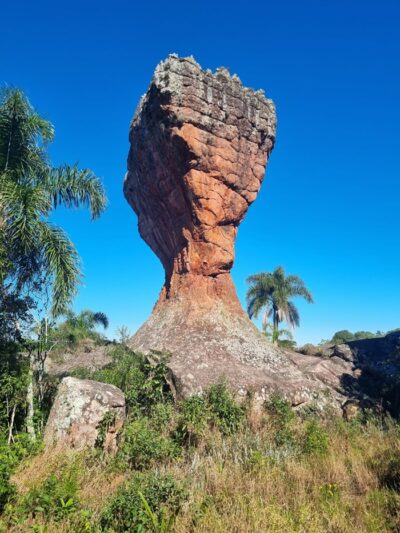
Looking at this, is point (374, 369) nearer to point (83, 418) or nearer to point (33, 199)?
point (83, 418)

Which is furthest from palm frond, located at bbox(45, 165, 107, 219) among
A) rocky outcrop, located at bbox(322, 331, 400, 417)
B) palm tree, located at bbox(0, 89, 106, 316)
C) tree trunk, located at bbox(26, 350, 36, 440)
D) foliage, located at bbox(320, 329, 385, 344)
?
foliage, located at bbox(320, 329, 385, 344)

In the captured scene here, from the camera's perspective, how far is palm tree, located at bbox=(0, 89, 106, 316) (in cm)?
925

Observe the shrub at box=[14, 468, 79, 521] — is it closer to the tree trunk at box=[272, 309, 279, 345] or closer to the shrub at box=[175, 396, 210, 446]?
the shrub at box=[175, 396, 210, 446]

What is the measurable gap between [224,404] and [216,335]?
6682 millimetres

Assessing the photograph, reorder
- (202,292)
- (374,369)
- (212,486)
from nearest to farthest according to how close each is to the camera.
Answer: (212,486) < (202,292) < (374,369)

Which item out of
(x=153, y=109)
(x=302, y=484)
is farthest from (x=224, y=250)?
(x=302, y=484)

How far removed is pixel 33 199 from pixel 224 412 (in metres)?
8.71

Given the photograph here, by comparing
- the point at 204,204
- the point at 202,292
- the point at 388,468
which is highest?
the point at 204,204

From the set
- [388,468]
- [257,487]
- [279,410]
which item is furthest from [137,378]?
[388,468]

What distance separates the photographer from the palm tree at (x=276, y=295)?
101 feet

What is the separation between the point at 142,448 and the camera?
7.90 meters

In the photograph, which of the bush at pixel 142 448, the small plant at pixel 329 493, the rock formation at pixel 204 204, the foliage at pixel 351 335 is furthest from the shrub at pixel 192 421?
the foliage at pixel 351 335

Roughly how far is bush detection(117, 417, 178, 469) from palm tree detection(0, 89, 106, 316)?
3.93m

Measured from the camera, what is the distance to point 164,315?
21.0m
